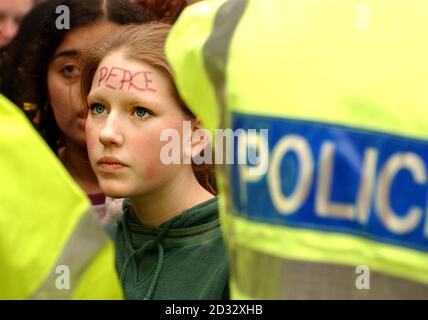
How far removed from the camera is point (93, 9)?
2.62m

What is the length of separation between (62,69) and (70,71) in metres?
0.04

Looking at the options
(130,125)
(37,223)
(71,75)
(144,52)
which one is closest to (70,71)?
(71,75)

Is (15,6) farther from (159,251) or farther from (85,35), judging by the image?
(159,251)

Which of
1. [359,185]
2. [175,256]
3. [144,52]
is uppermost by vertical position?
[359,185]

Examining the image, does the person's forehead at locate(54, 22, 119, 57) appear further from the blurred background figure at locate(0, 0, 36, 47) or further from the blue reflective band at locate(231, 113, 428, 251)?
the blue reflective band at locate(231, 113, 428, 251)

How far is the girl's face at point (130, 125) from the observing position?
186 cm

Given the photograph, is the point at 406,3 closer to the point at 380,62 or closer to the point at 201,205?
the point at 380,62

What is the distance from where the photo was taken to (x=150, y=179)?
1.91 m

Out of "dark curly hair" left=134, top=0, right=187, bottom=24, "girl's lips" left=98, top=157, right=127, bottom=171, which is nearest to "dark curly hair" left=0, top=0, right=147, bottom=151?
"dark curly hair" left=134, top=0, right=187, bottom=24

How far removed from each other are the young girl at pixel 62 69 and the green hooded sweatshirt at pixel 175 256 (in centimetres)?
51

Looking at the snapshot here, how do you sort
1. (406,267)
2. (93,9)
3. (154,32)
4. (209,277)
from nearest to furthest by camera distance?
(406,267) → (209,277) → (154,32) → (93,9)
